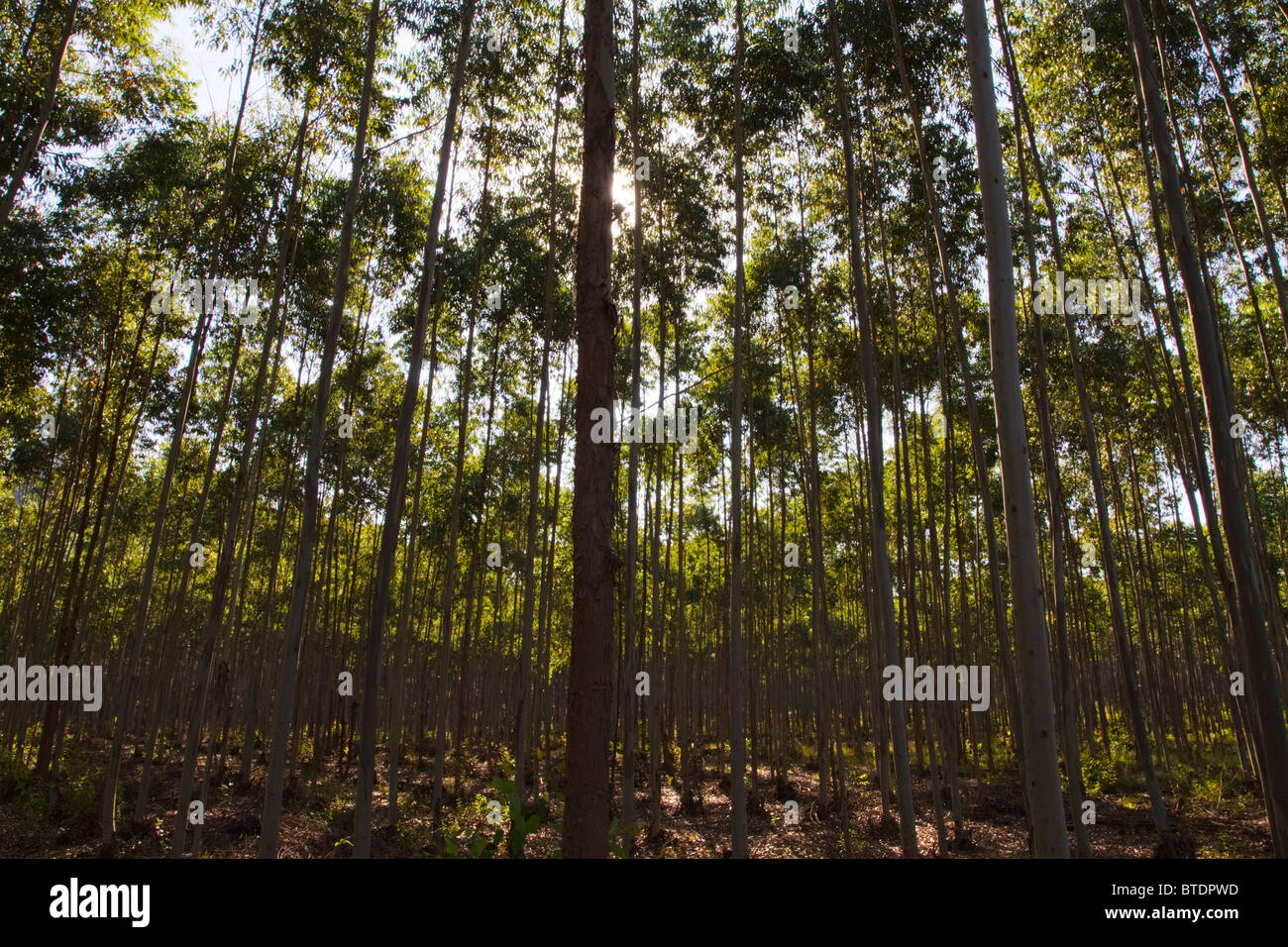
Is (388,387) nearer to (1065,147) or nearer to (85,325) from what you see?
(85,325)

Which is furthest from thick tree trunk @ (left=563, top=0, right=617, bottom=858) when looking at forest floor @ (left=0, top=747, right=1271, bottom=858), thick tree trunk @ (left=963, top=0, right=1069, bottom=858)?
forest floor @ (left=0, top=747, right=1271, bottom=858)

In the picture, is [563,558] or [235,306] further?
[563,558]

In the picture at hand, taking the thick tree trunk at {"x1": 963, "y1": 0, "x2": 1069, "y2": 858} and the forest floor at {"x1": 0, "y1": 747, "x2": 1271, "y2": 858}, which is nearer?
the thick tree trunk at {"x1": 963, "y1": 0, "x2": 1069, "y2": 858}

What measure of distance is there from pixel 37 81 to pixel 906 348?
11.9m

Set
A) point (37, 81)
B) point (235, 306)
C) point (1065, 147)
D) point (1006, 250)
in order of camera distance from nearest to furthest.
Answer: point (1006, 250) < point (37, 81) < point (1065, 147) < point (235, 306)

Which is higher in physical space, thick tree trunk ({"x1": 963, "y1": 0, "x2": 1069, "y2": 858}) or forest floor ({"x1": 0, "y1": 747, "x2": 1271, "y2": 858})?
thick tree trunk ({"x1": 963, "y1": 0, "x2": 1069, "y2": 858})

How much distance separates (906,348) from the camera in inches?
460

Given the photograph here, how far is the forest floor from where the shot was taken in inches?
355

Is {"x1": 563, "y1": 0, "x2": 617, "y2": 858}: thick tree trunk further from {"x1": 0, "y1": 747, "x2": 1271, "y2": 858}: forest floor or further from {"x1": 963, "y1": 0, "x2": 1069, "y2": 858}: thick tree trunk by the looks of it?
{"x1": 0, "y1": 747, "x2": 1271, "y2": 858}: forest floor

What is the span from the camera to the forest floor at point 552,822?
29.6 ft

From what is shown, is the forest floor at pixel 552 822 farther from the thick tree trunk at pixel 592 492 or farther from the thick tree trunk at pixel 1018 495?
the thick tree trunk at pixel 1018 495

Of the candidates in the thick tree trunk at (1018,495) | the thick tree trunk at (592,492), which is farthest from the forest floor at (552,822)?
the thick tree trunk at (1018,495)

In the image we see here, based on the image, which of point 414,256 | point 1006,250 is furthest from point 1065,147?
point 414,256
